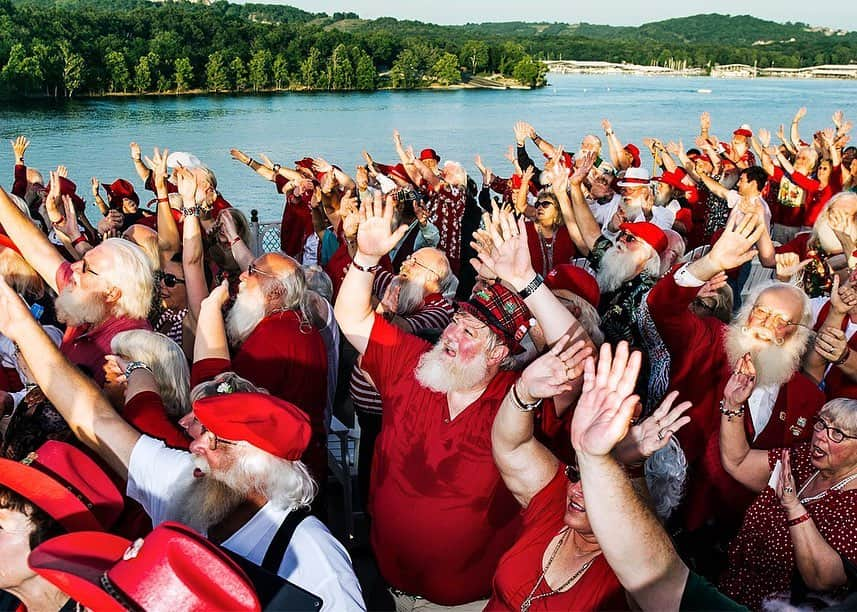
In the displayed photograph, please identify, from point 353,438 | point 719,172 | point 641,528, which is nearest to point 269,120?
point 719,172

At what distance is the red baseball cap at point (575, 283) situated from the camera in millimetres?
3111

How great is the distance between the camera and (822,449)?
2205 millimetres

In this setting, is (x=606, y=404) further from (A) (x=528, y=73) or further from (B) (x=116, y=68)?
(A) (x=528, y=73)

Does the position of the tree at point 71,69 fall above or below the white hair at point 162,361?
above

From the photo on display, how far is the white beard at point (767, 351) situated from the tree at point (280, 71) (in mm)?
→ 54702

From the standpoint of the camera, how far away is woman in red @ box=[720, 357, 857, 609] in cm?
196

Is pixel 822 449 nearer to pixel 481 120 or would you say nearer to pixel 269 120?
pixel 269 120

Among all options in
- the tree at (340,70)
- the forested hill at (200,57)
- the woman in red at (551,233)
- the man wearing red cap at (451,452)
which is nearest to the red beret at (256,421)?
the man wearing red cap at (451,452)

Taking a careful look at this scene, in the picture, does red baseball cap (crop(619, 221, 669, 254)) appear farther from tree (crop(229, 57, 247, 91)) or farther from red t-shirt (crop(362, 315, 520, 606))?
tree (crop(229, 57, 247, 91))

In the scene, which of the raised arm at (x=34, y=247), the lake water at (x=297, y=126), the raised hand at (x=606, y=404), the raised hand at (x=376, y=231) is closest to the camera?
the raised hand at (x=606, y=404)

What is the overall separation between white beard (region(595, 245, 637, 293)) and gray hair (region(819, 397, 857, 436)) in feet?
4.40

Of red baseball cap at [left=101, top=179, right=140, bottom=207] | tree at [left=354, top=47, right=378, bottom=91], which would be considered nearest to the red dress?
red baseball cap at [left=101, top=179, right=140, bottom=207]

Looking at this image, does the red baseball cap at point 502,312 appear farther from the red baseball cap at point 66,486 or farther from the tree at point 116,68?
the tree at point 116,68

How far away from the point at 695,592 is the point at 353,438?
2292mm
